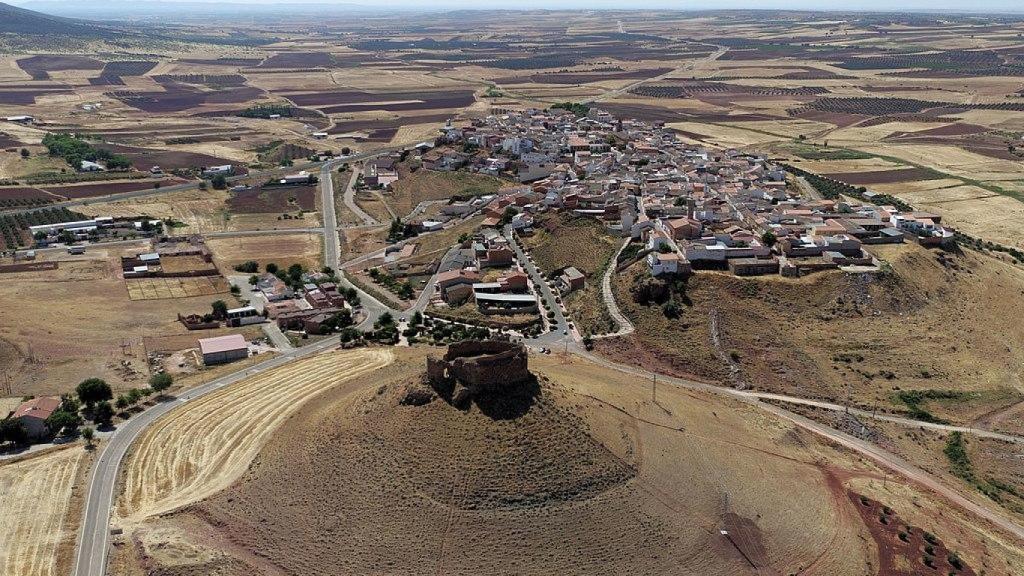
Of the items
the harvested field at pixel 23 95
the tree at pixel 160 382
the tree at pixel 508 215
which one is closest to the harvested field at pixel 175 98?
the harvested field at pixel 23 95

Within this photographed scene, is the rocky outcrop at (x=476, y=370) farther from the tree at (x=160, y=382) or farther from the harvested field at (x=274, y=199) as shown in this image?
the harvested field at (x=274, y=199)

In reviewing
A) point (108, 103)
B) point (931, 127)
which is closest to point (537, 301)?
point (931, 127)

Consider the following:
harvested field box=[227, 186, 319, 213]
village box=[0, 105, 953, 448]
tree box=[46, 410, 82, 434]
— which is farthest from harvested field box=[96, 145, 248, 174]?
tree box=[46, 410, 82, 434]

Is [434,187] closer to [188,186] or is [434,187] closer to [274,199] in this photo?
[274,199]

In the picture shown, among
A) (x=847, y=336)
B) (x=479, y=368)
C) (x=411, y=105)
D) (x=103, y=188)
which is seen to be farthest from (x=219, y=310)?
(x=411, y=105)

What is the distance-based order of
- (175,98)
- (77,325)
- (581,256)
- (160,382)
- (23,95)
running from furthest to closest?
(175,98)
(23,95)
(581,256)
(77,325)
(160,382)

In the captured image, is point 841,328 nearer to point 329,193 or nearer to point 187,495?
point 187,495

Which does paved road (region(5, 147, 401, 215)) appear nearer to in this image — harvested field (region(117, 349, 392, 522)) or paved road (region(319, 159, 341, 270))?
paved road (region(319, 159, 341, 270))
